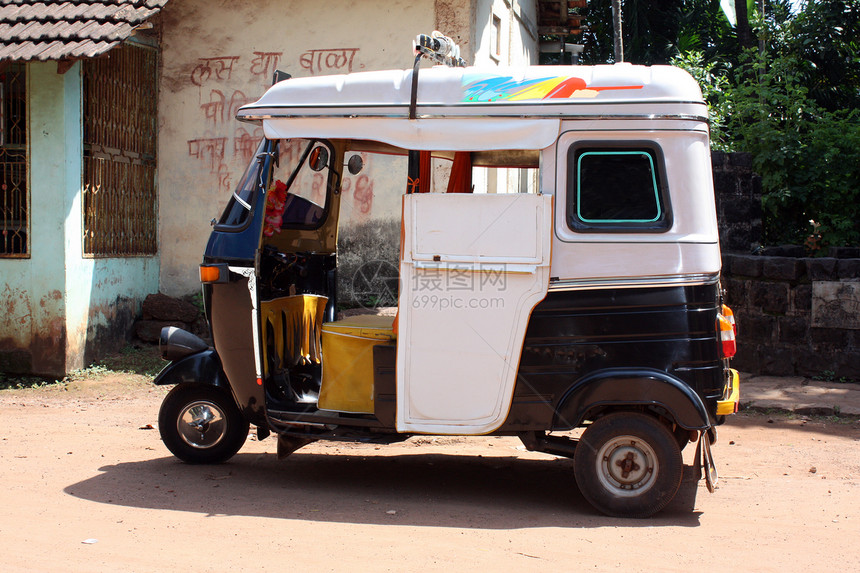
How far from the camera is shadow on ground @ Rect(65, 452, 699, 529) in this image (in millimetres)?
4875

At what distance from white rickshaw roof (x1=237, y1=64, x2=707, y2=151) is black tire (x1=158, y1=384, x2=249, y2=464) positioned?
1875 millimetres

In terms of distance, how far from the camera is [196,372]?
5.73 m

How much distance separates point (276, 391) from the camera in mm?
5672

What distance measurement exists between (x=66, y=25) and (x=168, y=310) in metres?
3.31

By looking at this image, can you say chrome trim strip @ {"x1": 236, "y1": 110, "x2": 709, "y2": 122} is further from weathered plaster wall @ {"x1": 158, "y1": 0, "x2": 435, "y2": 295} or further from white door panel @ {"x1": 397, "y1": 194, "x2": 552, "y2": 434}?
weathered plaster wall @ {"x1": 158, "y1": 0, "x2": 435, "y2": 295}

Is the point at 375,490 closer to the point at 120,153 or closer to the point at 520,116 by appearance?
the point at 520,116

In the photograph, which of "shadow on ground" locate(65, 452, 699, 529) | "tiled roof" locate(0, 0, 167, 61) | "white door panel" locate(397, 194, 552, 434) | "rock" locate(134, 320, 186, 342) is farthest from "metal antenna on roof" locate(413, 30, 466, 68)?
"rock" locate(134, 320, 186, 342)

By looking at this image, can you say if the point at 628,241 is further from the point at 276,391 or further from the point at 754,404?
the point at 754,404

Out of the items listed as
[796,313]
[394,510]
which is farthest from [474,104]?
[796,313]

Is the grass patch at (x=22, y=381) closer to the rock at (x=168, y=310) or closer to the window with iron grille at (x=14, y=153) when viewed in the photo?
the window with iron grille at (x=14, y=153)

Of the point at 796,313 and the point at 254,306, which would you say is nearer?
the point at 254,306

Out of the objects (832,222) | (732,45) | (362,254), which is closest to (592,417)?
(362,254)

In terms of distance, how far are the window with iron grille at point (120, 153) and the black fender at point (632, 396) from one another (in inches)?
256

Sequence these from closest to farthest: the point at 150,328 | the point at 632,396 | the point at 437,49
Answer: the point at 632,396 → the point at 437,49 → the point at 150,328
